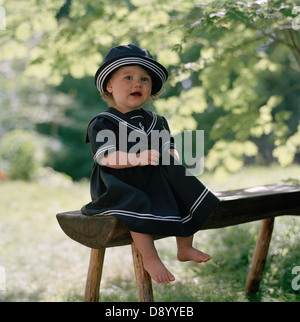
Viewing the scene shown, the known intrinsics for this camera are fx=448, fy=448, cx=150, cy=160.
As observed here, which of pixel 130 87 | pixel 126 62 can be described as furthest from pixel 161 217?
pixel 126 62

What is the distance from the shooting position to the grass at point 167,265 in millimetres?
3328

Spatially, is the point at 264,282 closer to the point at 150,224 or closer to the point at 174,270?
the point at 174,270

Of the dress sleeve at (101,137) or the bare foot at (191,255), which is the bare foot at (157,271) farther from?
the dress sleeve at (101,137)

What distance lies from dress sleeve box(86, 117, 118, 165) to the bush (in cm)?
893

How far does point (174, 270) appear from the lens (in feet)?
13.0

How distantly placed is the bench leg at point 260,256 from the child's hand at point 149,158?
1.58 m

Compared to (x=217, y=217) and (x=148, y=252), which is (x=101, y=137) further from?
(x=217, y=217)

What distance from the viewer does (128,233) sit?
82.7 inches

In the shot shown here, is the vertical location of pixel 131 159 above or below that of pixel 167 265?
above

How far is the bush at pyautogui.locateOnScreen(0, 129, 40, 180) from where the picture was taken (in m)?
10.7

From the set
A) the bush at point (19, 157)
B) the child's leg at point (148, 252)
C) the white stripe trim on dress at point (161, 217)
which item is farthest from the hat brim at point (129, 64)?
the bush at point (19, 157)

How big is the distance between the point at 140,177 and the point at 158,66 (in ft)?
1.86

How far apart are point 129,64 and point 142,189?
599 mm

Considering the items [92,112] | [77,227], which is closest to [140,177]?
[77,227]
